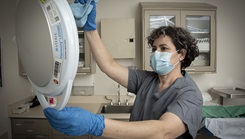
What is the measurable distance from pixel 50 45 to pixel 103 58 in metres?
0.58

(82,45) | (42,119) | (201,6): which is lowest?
(42,119)

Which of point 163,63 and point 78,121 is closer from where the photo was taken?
point 78,121

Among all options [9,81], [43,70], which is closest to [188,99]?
[43,70]

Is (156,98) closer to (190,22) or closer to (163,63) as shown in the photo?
(163,63)

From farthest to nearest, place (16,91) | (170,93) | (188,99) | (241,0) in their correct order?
(241,0) < (16,91) < (170,93) < (188,99)

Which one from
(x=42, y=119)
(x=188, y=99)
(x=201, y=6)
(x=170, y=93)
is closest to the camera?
(x=188, y=99)

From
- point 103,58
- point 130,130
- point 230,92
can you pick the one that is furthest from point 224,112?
point 130,130

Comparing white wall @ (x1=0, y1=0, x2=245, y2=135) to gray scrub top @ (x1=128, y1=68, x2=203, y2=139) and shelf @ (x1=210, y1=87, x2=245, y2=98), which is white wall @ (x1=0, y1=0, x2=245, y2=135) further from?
gray scrub top @ (x1=128, y1=68, x2=203, y2=139)

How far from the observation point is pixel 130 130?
0.67m

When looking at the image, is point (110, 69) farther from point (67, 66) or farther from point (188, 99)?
point (67, 66)

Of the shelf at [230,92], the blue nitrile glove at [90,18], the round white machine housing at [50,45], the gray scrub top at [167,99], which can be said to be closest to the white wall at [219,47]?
the shelf at [230,92]

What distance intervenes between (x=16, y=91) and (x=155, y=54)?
212cm

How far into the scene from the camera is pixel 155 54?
1.21 metres

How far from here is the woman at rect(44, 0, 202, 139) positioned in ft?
2.16
